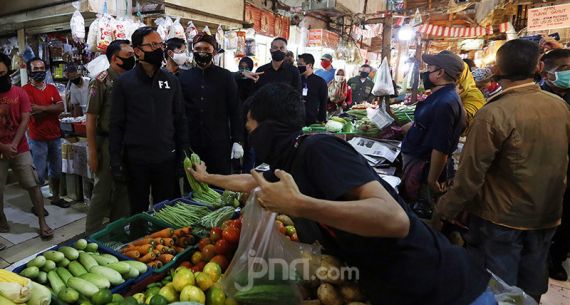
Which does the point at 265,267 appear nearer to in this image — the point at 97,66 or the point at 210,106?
the point at 210,106

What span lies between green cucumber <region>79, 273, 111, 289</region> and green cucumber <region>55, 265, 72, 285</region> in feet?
0.34

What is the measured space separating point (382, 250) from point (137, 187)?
2.70m

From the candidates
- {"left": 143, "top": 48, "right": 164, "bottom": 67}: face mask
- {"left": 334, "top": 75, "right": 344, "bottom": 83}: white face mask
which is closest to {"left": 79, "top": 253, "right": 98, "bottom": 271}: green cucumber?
{"left": 143, "top": 48, "right": 164, "bottom": 67}: face mask

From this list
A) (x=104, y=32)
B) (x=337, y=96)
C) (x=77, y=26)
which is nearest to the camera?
(x=104, y=32)

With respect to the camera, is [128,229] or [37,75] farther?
[37,75]

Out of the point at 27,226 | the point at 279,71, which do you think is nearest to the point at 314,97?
the point at 279,71

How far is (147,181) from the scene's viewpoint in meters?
3.46

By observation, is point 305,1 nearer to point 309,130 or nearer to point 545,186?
point 309,130

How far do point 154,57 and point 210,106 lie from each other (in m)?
1.02

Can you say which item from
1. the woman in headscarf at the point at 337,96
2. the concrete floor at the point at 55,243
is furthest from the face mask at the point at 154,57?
the woman in headscarf at the point at 337,96

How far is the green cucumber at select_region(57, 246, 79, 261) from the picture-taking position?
2.10 metres

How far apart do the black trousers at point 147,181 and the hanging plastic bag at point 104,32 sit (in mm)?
2345

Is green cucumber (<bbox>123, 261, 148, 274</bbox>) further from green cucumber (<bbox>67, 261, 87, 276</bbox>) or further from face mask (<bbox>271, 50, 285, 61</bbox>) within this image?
face mask (<bbox>271, 50, 285, 61</bbox>)

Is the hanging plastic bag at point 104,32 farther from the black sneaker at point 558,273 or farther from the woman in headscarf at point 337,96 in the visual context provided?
the black sneaker at point 558,273
